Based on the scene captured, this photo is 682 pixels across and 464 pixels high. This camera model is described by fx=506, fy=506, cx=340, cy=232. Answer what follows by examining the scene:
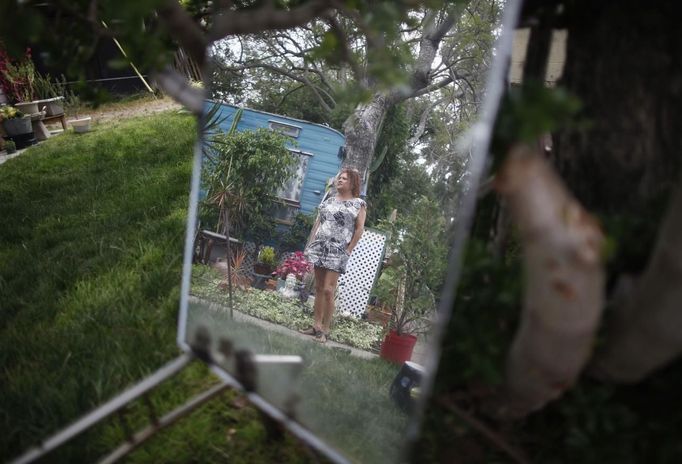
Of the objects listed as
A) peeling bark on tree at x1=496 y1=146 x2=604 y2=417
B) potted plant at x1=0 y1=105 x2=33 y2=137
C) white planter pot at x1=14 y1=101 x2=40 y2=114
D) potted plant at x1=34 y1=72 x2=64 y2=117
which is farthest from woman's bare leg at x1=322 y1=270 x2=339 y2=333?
potted plant at x1=34 y1=72 x2=64 y2=117

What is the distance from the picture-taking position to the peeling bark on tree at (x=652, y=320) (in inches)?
23.2

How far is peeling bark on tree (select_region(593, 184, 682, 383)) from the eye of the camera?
59 cm

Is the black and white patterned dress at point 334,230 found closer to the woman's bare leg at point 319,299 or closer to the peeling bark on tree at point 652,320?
the woman's bare leg at point 319,299

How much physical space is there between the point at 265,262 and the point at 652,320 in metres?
1.11

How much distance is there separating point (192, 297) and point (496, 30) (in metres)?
1.36

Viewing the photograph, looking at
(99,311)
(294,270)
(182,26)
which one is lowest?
(99,311)

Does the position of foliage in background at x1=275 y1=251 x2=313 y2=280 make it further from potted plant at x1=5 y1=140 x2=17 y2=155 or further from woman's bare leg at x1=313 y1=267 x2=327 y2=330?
potted plant at x1=5 y1=140 x2=17 y2=155

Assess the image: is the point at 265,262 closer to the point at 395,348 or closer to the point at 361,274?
the point at 361,274

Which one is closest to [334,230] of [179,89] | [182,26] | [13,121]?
[179,89]

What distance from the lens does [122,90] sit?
8.23 m

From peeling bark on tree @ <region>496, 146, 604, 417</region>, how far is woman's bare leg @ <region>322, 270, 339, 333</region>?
2.98 ft

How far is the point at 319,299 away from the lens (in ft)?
5.17

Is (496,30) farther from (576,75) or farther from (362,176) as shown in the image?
(576,75)

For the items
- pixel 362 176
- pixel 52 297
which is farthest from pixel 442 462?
pixel 52 297
